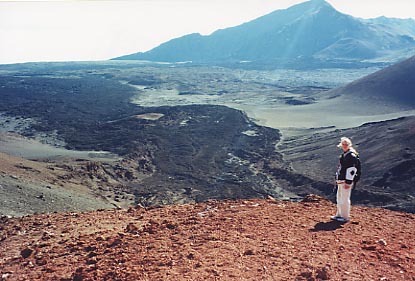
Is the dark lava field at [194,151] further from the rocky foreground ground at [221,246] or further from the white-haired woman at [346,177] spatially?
the rocky foreground ground at [221,246]

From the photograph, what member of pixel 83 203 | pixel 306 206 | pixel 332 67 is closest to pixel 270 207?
pixel 306 206

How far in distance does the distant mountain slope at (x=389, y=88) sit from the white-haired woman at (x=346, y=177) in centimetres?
6384

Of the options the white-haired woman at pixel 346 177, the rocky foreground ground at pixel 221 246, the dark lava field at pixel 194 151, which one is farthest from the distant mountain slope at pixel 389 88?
the rocky foreground ground at pixel 221 246

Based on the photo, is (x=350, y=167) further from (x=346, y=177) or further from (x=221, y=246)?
(x=221, y=246)

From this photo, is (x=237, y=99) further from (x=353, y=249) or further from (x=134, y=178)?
(x=353, y=249)

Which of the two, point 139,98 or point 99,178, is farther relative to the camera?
point 139,98

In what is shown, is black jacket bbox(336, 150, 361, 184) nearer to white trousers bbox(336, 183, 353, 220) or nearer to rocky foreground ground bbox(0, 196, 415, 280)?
white trousers bbox(336, 183, 353, 220)

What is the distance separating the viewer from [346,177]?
8.47 meters

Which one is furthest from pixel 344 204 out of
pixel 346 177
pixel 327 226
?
pixel 327 226

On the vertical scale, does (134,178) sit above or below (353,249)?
below

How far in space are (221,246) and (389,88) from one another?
7266cm

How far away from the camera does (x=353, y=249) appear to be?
263 inches

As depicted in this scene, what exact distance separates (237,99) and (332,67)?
8231 centimetres

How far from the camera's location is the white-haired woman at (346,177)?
8.37 meters
